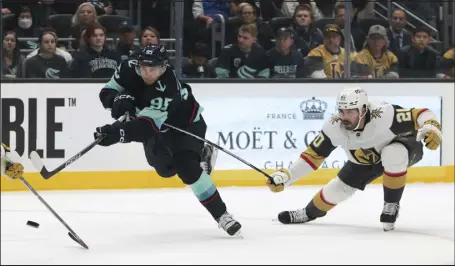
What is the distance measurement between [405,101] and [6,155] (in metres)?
4.17

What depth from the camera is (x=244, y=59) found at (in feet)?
28.3

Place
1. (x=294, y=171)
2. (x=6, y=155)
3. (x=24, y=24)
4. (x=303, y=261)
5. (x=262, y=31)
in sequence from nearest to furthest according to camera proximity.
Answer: (x=303, y=261)
(x=6, y=155)
(x=294, y=171)
(x=24, y=24)
(x=262, y=31)

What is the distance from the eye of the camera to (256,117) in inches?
338

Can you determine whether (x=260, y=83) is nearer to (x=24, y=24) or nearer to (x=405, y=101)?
(x=405, y=101)

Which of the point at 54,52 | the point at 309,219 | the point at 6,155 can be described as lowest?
the point at 309,219

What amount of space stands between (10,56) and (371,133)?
331cm

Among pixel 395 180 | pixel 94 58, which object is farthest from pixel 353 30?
pixel 395 180

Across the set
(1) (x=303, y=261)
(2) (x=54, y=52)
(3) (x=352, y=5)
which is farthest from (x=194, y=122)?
(3) (x=352, y=5)

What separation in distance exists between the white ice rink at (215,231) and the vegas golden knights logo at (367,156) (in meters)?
0.38

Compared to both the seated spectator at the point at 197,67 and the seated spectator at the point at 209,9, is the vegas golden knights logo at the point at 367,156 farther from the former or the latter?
the seated spectator at the point at 209,9

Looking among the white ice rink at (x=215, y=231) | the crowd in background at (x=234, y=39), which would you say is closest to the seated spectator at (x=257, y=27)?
the crowd in background at (x=234, y=39)

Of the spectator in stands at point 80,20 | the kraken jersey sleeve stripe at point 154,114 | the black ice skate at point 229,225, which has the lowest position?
the black ice skate at point 229,225

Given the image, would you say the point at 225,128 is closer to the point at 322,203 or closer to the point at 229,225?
the point at 322,203

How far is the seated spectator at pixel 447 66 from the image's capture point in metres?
9.05
